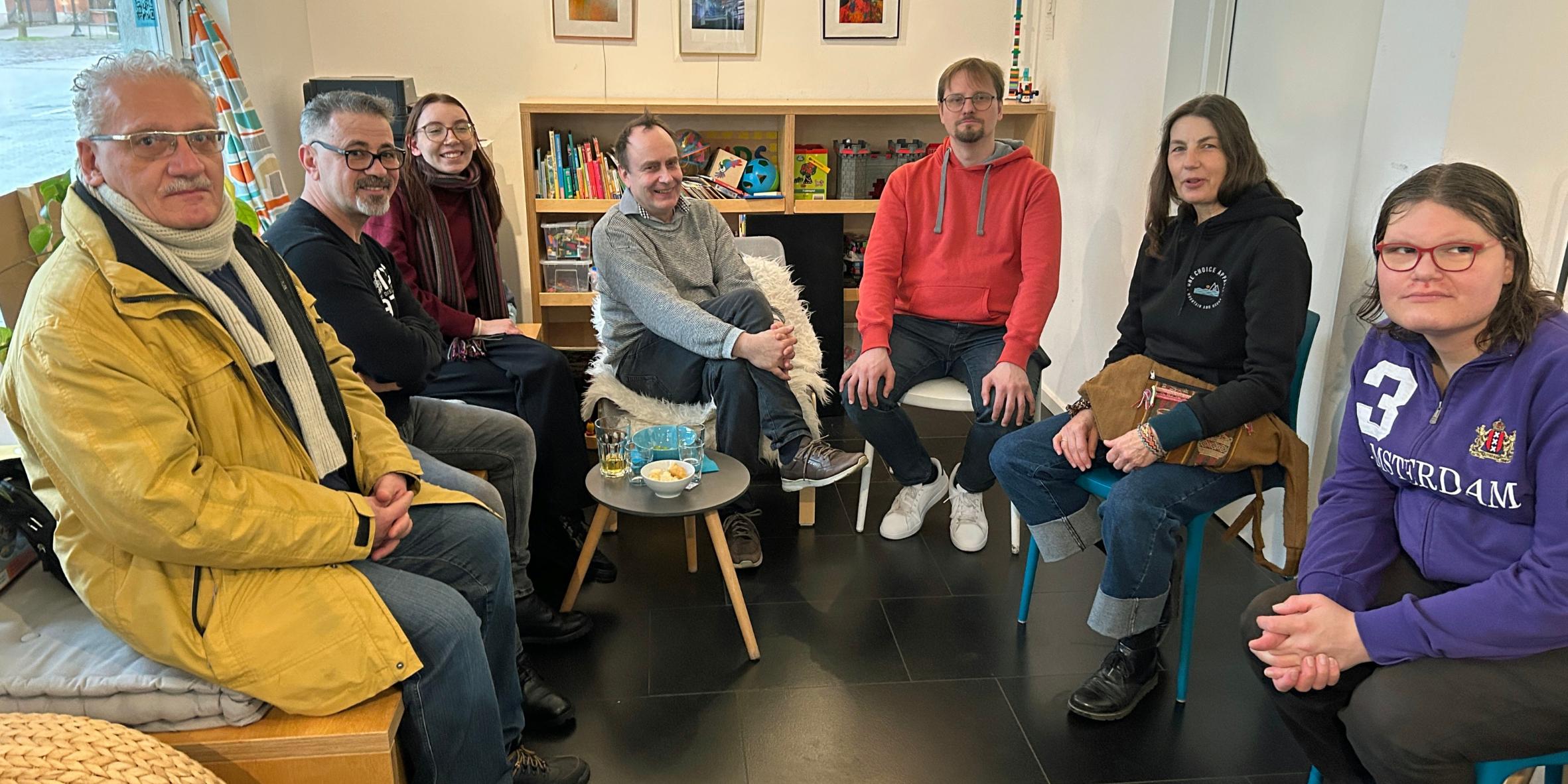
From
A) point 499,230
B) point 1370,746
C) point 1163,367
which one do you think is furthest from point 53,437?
point 499,230

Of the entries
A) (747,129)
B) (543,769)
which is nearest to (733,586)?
(543,769)

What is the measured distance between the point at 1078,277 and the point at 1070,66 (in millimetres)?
835

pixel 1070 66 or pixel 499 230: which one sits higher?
pixel 1070 66

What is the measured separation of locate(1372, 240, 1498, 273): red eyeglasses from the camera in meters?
1.47

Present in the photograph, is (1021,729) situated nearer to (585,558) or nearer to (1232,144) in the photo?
(585,558)

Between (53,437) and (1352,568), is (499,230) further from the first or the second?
(1352,568)

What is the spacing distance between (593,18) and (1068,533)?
3.01m

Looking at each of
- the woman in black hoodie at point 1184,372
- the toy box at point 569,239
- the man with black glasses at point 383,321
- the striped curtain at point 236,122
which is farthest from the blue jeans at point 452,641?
the toy box at point 569,239

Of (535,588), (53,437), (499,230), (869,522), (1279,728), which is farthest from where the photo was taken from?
(499,230)

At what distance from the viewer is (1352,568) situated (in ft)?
5.42

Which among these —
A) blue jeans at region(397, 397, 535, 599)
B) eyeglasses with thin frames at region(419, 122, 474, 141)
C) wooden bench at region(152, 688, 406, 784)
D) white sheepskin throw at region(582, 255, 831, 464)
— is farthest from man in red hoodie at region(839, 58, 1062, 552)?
wooden bench at region(152, 688, 406, 784)

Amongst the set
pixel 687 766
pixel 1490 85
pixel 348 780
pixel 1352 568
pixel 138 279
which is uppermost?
pixel 1490 85

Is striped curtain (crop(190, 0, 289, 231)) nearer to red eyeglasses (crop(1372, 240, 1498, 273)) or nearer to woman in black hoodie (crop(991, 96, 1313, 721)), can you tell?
woman in black hoodie (crop(991, 96, 1313, 721))

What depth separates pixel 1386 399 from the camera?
5.39 ft
